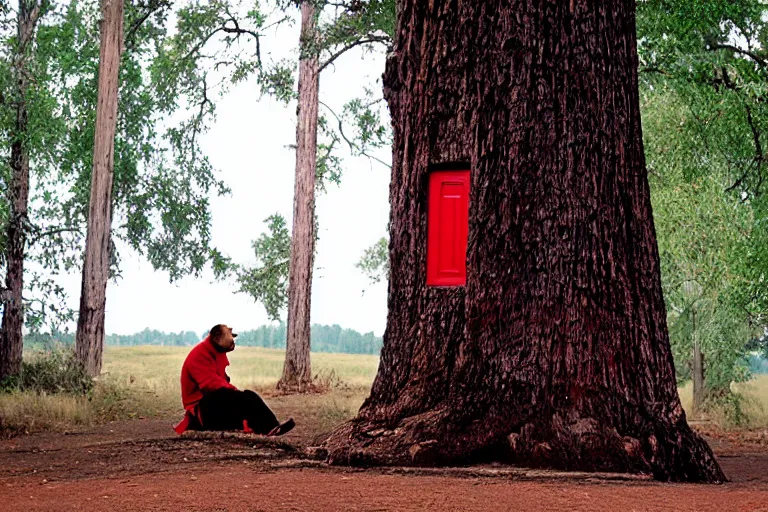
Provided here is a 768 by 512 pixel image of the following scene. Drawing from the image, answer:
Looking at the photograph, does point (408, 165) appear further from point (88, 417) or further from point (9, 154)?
point (9, 154)

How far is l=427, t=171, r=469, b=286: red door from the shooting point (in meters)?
8.10

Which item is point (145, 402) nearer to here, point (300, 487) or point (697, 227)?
point (697, 227)

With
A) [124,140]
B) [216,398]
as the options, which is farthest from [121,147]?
[216,398]

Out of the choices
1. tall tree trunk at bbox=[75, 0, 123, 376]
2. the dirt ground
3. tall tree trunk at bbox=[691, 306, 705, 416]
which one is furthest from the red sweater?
tall tree trunk at bbox=[691, 306, 705, 416]

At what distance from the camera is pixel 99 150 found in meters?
16.8

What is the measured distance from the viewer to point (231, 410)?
10.5 meters

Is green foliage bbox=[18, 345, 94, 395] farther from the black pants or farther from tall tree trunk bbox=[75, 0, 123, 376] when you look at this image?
the black pants

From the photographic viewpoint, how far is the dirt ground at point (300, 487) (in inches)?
244

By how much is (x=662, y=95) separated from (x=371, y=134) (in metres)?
8.24

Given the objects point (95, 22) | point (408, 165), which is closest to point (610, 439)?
point (408, 165)

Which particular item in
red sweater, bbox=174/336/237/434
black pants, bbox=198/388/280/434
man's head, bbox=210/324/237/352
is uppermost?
man's head, bbox=210/324/237/352

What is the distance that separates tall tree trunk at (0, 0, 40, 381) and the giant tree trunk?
1141 cm

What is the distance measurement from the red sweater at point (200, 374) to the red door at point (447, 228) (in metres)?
3.49

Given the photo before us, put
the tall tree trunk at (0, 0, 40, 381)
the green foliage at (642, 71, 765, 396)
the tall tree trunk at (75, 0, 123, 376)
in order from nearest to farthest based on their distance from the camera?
the green foliage at (642, 71, 765, 396)
the tall tree trunk at (75, 0, 123, 376)
the tall tree trunk at (0, 0, 40, 381)
